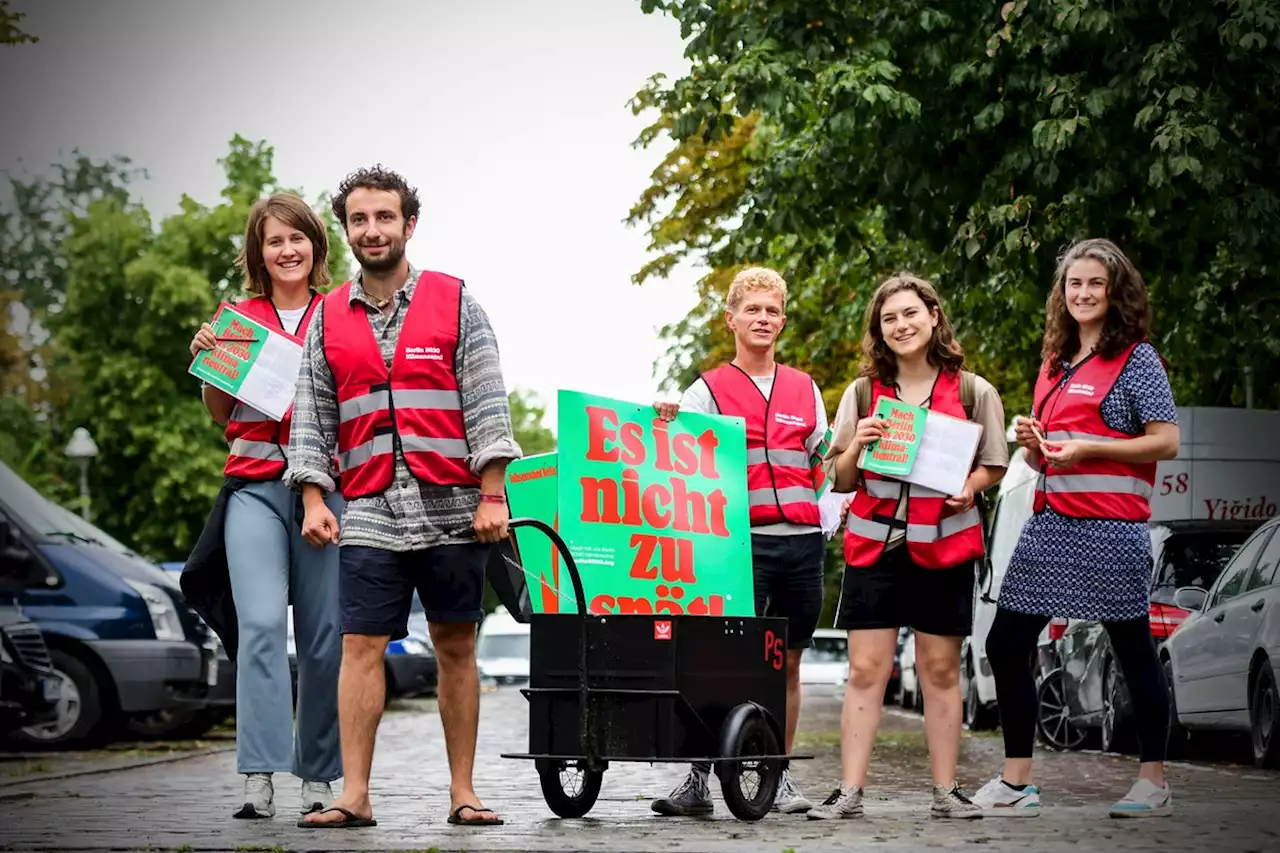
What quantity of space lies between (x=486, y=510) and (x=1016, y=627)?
6.88ft

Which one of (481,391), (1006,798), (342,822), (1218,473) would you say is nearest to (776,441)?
(481,391)

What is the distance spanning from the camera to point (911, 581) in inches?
324

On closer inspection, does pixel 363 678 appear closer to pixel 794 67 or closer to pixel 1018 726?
pixel 1018 726

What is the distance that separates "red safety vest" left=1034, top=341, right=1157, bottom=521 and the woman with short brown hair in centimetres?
270

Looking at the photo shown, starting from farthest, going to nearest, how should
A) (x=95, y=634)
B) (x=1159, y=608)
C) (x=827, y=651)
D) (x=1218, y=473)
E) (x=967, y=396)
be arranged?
(x=827, y=651) < (x=1218, y=473) < (x=1159, y=608) < (x=95, y=634) < (x=967, y=396)

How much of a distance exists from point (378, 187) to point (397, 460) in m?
0.98

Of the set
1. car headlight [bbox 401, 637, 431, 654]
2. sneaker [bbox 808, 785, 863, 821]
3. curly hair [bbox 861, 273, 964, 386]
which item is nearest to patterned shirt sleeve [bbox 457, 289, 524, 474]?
curly hair [bbox 861, 273, 964, 386]

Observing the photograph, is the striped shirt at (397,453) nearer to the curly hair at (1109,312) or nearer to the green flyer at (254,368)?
the green flyer at (254,368)

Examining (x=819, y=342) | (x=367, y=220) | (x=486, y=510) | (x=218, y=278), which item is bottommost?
(x=486, y=510)

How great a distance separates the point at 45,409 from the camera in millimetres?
59219

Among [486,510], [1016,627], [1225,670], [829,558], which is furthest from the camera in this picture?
[829,558]

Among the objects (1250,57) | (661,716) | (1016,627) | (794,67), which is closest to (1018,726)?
(1016,627)

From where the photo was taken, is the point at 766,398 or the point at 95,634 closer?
the point at 766,398

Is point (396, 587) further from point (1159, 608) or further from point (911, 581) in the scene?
point (1159, 608)
